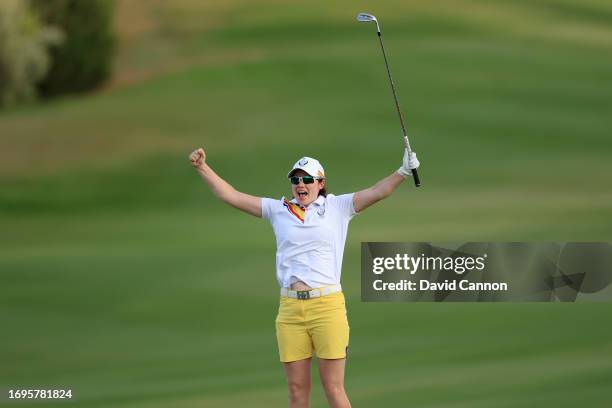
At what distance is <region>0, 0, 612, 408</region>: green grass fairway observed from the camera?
12.2m

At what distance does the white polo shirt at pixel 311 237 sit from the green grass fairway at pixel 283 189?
2695 millimetres

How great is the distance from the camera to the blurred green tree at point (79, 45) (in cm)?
2508

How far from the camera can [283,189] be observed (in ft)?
74.2

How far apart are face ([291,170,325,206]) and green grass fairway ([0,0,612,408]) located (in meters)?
2.83

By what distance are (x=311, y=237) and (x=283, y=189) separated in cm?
1494

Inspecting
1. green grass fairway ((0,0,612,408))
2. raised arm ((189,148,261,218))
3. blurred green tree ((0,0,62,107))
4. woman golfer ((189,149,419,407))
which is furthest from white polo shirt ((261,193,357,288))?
blurred green tree ((0,0,62,107))

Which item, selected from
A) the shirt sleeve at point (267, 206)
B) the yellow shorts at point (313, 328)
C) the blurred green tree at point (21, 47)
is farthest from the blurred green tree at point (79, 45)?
the yellow shorts at point (313, 328)

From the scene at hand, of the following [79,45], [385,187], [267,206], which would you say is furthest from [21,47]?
[385,187]

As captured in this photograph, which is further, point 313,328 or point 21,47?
point 21,47

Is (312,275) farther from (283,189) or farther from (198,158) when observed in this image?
(283,189)

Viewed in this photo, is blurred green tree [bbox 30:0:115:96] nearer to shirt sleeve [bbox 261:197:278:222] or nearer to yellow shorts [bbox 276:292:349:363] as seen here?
shirt sleeve [bbox 261:197:278:222]

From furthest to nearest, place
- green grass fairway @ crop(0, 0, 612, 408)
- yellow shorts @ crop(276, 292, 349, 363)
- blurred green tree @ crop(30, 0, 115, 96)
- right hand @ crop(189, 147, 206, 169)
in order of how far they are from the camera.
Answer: blurred green tree @ crop(30, 0, 115, 96) → green grass fairway @ crop(0, 0, 612, 408) → right hand @ crop(189, 147, 206, 169) → yellow shorts @ crop(276, 292, 349, 363)

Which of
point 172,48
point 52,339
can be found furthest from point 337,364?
point 172,48

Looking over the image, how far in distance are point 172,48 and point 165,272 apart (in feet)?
35.1
